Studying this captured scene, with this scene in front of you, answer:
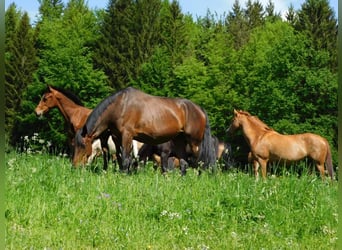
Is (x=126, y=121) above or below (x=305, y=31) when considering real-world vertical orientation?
below

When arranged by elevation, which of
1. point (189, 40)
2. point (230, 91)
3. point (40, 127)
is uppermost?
point (189, 40)

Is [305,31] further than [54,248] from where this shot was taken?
Yes

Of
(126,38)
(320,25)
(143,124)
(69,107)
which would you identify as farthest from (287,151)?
(126,38)

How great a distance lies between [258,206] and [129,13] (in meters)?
30.3

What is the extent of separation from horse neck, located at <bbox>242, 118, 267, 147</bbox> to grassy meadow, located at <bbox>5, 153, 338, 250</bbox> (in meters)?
7.44

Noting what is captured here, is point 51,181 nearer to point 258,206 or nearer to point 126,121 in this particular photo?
point 258,206

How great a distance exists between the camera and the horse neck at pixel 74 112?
1234cm

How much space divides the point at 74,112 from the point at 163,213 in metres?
8.04

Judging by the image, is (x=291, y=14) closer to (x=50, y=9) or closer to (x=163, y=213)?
(x=50, y=9)

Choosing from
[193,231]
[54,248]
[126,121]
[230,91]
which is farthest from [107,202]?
[230,91]

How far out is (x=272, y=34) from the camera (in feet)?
112

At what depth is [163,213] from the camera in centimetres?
475

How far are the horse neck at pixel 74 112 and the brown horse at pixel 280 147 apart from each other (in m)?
4.21

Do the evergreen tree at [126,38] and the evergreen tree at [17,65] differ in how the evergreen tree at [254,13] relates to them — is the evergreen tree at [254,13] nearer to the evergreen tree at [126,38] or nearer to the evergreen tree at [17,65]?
the evergreen tree at [126,38]
